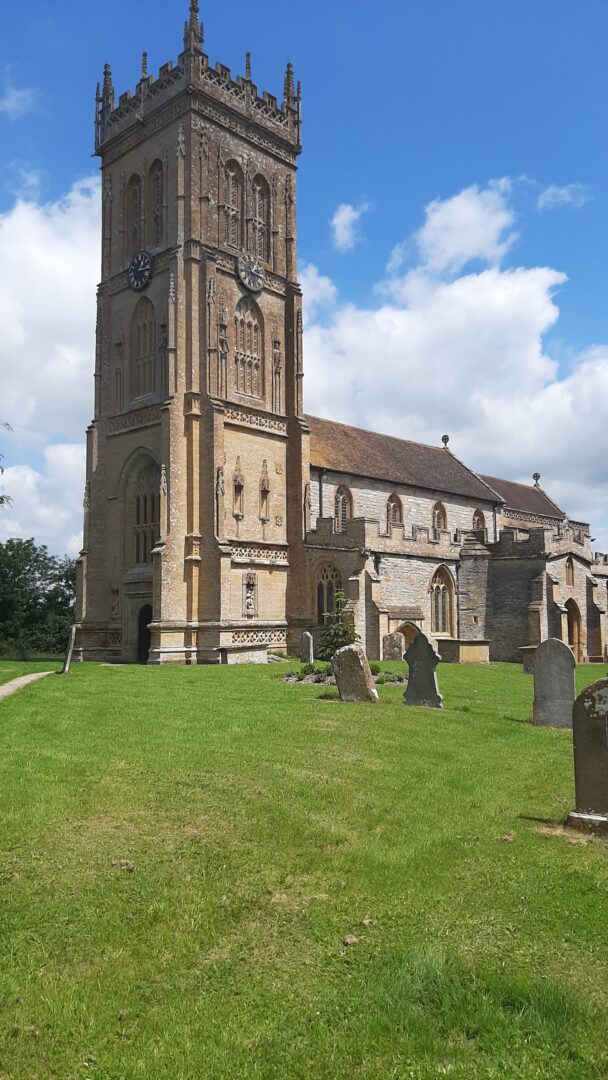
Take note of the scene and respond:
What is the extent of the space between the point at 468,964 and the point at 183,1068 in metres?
1.77

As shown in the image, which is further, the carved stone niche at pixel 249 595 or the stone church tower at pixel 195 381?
the carved stone niche at pixel 249 595

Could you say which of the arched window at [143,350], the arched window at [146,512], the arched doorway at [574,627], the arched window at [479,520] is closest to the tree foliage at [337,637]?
the arched window at [146,512]

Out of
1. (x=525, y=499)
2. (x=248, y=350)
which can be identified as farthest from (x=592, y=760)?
(x=525, y=499)

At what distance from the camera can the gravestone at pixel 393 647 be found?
29.9 m

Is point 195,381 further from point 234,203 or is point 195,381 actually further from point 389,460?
point 389,460

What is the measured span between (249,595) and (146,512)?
5756 millimetres

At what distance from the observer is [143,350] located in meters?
34.5

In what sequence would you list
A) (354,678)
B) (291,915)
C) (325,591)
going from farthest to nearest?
(325,591) < (354,678) < (291,915)

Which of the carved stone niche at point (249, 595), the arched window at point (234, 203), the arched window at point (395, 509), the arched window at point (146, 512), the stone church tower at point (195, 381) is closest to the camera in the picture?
the stone church tower at point (195, 381)

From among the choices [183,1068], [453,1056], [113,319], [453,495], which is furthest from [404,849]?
[453,495]

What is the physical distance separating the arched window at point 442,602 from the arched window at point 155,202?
61.5 feet

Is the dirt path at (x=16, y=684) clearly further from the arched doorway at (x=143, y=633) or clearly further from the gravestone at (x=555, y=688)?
the arched doorway at (x=143, y=633)

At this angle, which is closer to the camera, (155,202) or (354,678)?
(354,678)

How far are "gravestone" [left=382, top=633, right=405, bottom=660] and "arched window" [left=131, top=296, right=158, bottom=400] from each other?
553 inches
